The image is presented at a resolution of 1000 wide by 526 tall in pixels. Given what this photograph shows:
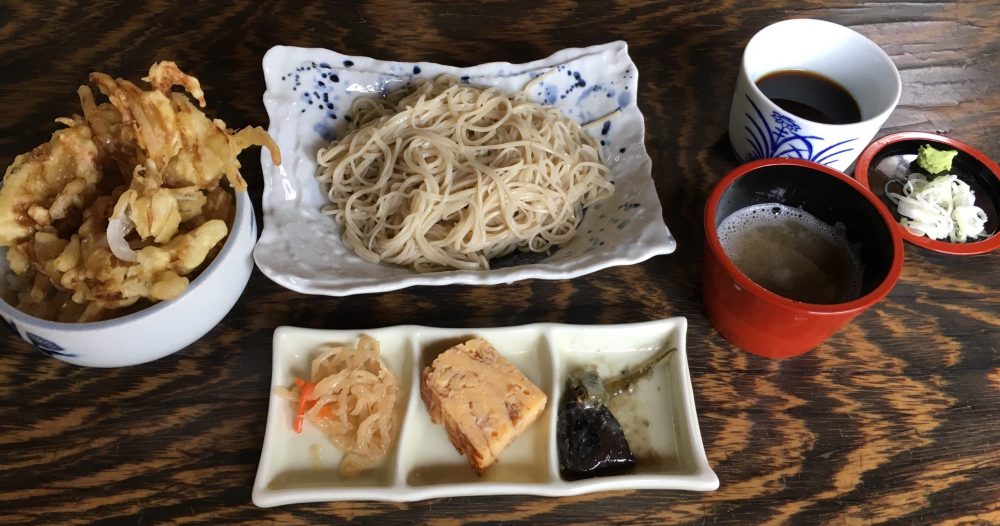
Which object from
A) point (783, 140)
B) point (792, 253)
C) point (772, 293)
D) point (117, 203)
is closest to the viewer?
point (117, 203)

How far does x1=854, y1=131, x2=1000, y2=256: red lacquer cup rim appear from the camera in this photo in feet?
5.33

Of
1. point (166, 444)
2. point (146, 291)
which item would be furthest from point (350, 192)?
point (166, 444)

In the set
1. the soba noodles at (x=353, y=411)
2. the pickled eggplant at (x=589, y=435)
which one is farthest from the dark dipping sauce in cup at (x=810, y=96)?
the soba noodles at (x=353, y=411)

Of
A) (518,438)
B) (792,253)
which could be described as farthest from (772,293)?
(518,438)

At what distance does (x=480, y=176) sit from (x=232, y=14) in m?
1.14

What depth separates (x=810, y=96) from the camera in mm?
1771

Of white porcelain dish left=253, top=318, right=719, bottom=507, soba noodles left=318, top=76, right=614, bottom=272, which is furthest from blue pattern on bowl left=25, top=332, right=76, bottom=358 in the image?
soba noodles left=318, top=76, right=614, bottom=272

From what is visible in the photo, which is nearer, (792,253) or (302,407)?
(302,407)

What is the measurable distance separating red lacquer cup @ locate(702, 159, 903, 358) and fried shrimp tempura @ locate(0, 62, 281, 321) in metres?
1.03

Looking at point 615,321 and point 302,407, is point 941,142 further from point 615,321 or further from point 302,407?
point 302,407

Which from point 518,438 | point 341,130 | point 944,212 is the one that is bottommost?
point 518,438

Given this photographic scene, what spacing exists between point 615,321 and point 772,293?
0.36m

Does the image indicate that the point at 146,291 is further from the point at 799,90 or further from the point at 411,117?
→ the point at 799,90

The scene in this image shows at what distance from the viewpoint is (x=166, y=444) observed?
1333mm
